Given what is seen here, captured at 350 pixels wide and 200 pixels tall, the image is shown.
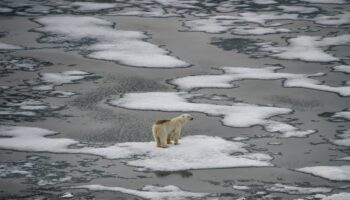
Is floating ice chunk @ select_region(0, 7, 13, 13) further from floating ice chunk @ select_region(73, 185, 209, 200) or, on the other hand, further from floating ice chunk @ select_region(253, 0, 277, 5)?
floating ice chunk @ select_region(73, 185, 209, 200)

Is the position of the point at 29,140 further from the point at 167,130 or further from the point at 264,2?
the point at 264,2

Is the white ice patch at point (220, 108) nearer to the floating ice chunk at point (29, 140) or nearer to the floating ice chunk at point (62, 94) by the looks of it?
the floating ice chunk at point (62, 94)

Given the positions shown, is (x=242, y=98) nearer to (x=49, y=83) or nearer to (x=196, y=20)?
(x=49, y=83)

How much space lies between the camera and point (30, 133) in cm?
1116

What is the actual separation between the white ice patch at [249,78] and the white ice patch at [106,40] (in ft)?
4.05

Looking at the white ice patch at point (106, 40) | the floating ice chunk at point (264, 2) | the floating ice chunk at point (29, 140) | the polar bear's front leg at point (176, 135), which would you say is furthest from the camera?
the floating ice chunk at point (264, 2)

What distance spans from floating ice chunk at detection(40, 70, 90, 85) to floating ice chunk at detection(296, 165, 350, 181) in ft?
20.8

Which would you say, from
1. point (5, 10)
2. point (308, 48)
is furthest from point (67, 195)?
point (5, 10)

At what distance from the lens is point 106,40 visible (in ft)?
59.6

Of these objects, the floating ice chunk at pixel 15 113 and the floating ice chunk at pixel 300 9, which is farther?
the floating ice chunk at pixel 300 9

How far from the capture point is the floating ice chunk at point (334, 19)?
20234 mm

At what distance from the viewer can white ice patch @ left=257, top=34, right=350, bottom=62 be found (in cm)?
1658

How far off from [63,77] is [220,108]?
381cm

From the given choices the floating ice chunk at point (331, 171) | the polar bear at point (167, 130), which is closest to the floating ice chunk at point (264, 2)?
the polar bear at point (167, 130)
